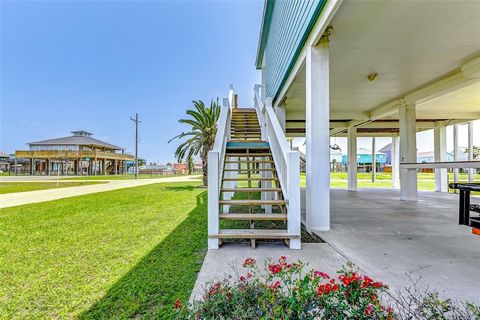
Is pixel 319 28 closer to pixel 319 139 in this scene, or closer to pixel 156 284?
pixel 319 139

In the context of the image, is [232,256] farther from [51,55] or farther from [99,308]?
[51,55]

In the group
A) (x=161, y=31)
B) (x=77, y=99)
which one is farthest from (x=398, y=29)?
(x=77, y=99)

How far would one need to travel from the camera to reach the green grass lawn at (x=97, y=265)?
1.95m

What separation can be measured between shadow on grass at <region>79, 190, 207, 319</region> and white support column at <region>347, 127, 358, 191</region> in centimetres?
880

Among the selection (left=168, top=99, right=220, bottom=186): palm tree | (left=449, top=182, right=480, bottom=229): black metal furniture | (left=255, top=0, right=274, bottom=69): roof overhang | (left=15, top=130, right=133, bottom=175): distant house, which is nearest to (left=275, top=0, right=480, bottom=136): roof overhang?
(left=449, top=182, right=480, bottom=229): black metal furniture

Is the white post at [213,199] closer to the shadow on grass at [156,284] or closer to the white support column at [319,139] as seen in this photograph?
the shadow on grass at [156,284]

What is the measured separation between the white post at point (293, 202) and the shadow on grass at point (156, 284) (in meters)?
1.21

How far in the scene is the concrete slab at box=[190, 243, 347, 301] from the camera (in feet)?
7.59

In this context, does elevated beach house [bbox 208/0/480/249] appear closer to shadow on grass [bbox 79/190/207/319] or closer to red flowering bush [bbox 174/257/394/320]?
shadow on grass [bbox 79/190/207/319]

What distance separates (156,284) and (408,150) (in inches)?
314

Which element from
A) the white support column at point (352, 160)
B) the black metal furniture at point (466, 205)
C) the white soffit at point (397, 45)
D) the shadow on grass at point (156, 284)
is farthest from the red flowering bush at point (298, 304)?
→ the white support column at point (352, 160)

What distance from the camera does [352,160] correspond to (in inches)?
414

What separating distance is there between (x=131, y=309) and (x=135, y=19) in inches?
845

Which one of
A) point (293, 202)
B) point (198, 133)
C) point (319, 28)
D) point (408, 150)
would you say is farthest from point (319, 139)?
point (198, 133)
